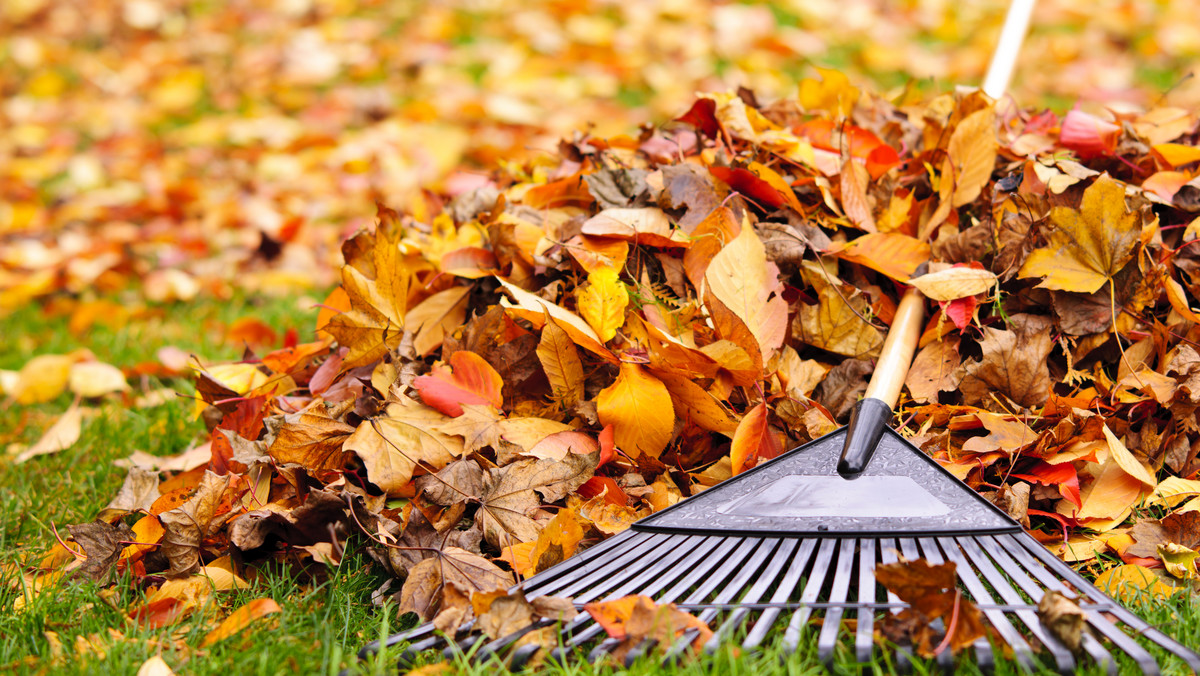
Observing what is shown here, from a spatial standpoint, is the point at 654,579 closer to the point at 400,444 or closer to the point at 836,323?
the point at 400,444

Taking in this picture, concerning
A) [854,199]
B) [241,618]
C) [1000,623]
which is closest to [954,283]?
[854,199]

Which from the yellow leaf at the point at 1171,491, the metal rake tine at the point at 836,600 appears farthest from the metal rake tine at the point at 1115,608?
the yellow leaf at the point at 1171,491

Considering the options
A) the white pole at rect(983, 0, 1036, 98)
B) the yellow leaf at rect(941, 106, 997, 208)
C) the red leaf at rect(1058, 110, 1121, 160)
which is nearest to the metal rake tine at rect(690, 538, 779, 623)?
the yellow leaf at rect(941, 106, 997, 208)

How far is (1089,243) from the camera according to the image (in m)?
1.40

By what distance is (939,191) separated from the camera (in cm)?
165

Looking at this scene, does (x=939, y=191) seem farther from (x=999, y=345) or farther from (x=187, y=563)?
(x=187, y=563)

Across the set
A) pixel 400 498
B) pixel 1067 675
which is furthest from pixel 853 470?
pixel 400 498

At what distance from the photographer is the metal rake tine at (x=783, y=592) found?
100 centimetres

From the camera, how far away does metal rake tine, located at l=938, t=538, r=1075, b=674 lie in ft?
3.08

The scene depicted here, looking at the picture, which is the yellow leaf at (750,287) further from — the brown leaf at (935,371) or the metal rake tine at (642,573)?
the metal rake tine at (642,573)

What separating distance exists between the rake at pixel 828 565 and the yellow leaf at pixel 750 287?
18 cm

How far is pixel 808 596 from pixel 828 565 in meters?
0.08

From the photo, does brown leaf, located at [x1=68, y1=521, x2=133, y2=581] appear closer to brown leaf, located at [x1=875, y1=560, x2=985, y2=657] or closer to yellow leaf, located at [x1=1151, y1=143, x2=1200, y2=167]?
brown leaf, located at [x1=875, y1=560, x2=985, y2=657]

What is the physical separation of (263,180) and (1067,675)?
3.21 metres
